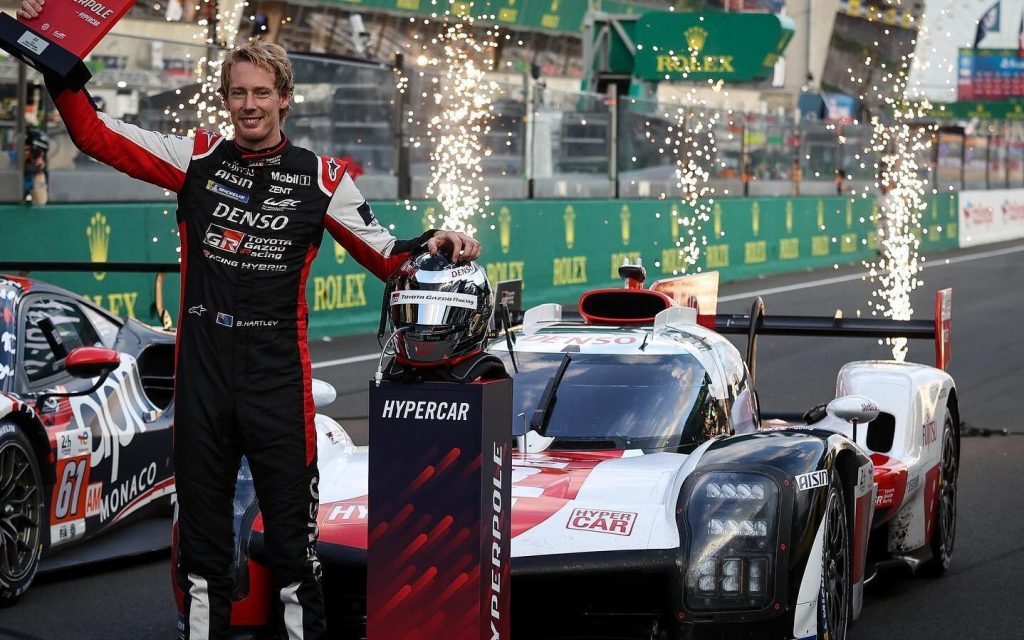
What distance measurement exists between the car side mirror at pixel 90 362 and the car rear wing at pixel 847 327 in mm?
3017

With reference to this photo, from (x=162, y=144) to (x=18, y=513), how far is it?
2847mm

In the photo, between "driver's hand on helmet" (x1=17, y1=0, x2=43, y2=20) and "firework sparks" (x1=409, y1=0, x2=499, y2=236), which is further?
"firework sparks" (x1=409, y1=0, x2=499, y2=236)

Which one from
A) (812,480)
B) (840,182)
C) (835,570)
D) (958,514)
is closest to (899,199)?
(840,182)

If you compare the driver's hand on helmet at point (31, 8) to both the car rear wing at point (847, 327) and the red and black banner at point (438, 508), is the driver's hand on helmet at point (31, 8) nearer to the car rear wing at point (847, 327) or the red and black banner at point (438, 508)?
the red and black banner at point (438, 508)

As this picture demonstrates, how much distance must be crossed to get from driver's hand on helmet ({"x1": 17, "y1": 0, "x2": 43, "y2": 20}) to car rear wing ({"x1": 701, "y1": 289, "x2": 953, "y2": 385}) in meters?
4.92

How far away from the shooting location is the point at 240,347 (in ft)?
14.0

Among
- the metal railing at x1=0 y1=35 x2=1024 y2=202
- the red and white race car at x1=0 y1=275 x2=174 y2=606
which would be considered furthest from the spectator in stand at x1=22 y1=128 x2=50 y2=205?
the red and white race car at x1=0 y1=275 x2=174 y2=606

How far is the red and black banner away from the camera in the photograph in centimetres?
413

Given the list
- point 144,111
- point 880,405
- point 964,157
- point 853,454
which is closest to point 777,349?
point 144,111

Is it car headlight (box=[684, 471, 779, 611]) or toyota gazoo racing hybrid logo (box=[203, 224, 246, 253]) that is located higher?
toyota gazoo racing hybrid logo (box=[203, 224, 246, 253])

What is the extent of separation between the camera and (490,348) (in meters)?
7.01

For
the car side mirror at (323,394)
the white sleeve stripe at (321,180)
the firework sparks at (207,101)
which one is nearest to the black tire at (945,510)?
the car side mirror at (323,394)

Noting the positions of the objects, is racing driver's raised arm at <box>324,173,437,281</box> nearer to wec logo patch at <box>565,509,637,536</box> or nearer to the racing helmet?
the racing helmet

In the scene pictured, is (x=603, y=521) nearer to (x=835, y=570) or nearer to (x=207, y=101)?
(x=835, y=570)
